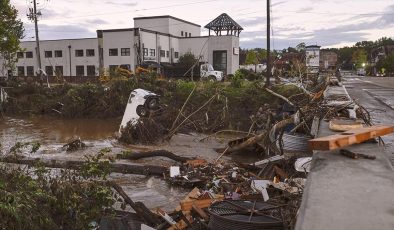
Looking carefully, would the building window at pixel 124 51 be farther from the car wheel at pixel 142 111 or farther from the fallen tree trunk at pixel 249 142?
the fallen tree trunk at pixel 249 142

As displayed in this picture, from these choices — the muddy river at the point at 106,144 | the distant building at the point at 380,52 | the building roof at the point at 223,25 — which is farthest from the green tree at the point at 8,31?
the distant building at the point at 380,52

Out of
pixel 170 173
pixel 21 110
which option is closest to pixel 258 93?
pixel 170 173

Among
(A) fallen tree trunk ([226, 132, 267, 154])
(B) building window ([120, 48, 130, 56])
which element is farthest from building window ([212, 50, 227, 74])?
(A) fallen tree trunk ([226, 132, 267, 154])

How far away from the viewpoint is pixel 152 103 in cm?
1781

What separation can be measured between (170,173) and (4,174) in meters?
5.63

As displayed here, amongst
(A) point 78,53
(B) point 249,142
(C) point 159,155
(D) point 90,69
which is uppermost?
(A) point 78,53

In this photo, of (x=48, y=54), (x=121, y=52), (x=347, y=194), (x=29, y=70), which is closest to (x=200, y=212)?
(x=347, y=194)

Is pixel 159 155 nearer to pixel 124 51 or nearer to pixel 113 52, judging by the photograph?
pixel 124 51

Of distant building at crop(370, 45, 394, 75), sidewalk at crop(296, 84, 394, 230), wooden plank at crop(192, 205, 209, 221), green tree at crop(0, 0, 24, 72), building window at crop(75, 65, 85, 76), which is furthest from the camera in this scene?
distant building at crop(370, 45, 394, 75)

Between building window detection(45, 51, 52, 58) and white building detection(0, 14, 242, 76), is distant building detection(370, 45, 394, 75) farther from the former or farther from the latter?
building window detection(45, 51, 52, 58)

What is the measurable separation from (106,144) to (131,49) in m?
34.5

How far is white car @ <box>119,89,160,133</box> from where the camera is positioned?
17.6m

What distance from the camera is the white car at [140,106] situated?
1762 centimetres

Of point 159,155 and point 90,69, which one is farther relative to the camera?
point 90,69
